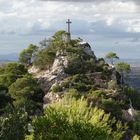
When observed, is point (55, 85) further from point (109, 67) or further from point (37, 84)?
point (109, 67)

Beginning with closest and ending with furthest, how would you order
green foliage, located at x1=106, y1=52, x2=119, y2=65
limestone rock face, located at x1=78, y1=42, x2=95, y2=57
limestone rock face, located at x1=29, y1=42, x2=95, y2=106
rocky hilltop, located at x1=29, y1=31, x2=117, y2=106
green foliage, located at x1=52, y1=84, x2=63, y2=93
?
1. green foliage, located at x1=52, y1=84, x2=63, y2=93
2. limestone rock face, located at x1=29, y1=42, x2=95, y2=106
3. rocky hilltop, located at x1=29, y1=31, x2=117, y2=106
4. limestone rock face, located at x1=78, y1=42, x2=95, y2=57
5. green foliage, located at x1=106, y1=52, x2=119, y2=65

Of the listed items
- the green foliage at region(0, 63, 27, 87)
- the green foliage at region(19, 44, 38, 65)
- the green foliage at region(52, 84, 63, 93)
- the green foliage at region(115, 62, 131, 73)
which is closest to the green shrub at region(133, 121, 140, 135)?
the green foliage at region(52, 84, 63, 93)

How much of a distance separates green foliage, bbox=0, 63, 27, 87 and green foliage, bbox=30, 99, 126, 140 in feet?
209

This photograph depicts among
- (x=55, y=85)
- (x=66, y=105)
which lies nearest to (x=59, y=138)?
(x=66, y=105)

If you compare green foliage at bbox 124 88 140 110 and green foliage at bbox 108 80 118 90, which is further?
green foliage at bbox 124 88 140 110

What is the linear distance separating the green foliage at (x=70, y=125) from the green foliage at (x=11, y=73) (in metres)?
63.7

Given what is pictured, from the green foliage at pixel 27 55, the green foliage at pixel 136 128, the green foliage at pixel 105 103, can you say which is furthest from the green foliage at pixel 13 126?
the green foliage at pixel 27 55

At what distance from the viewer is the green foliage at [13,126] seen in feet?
216

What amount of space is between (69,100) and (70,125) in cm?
582

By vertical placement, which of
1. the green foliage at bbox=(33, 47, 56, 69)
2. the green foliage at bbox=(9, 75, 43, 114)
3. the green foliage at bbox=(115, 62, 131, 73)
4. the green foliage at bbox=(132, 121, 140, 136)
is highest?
the green foliage at bbox=(33, 47, 56, 69)

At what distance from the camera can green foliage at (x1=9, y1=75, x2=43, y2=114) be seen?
333 ft

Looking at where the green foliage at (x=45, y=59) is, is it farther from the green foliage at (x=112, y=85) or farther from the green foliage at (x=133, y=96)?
the green foliage at (x=112, y=85)

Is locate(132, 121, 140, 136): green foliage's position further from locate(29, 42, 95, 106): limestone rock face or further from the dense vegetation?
locate(29, 42, 95, 106): limestone rock face

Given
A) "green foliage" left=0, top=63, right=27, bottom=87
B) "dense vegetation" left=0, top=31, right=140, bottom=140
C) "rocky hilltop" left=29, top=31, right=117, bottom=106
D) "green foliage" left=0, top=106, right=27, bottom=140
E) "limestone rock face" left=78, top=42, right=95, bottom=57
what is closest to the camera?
"dense vegetation" left=0, top=31, right=140, bottom=140
